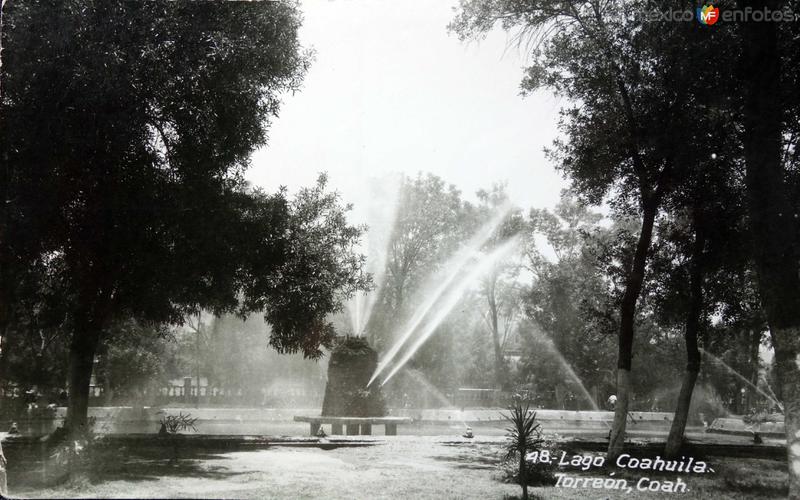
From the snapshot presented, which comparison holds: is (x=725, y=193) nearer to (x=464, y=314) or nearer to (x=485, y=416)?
(x=485, y=416)

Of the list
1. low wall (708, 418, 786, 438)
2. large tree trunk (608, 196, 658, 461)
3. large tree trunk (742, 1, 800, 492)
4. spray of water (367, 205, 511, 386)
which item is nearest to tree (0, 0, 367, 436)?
large tree trunk (608, 196, 658, 461)

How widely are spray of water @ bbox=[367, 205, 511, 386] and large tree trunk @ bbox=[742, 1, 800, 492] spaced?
3621cm

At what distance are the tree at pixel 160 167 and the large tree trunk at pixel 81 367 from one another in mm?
38

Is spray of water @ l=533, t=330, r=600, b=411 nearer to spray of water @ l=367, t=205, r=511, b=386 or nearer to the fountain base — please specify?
spray of water @ l=367, t=205, r=511, b=386

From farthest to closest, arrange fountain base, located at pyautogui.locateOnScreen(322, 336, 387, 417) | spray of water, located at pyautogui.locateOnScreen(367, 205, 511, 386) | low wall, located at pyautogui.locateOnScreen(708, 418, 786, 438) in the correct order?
spray of water, located at pyautogui.locateOnScreen(367, 205, 511, 386)
low wall, located at pyautogui.locateOnScreen(708, 418, 786, 438)
fountain base, located at pyautogui.locateOnScreen(322, 336, 387, 417)

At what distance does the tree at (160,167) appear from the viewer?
39.2ft

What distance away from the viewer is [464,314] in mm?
55375

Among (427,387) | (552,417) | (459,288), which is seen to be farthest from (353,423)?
(459,288)

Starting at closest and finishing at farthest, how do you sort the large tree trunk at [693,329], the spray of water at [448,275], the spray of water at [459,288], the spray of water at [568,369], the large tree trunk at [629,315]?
the large tree trunk at [629,315] < the large tree trunk at [693,329] < the spray of water at [448,275] < the spray of water at [459,288] < the spray of water at [568,369]

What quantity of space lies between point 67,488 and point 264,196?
9701 mm

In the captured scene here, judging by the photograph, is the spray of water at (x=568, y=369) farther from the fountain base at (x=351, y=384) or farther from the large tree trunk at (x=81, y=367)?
the large tree trunk at (x=81, y=367)

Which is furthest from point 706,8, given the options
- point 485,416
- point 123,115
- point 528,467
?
point 485,416

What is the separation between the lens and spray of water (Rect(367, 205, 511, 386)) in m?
46.1

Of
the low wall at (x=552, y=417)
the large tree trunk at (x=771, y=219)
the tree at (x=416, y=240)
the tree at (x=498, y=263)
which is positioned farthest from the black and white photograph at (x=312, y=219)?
the tree at (x=498, y=263)
